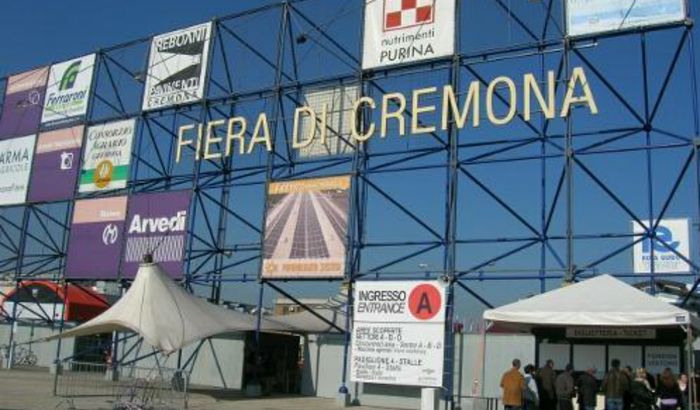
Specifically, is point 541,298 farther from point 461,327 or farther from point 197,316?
point 197,316

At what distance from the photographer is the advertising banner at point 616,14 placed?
21.0 meters

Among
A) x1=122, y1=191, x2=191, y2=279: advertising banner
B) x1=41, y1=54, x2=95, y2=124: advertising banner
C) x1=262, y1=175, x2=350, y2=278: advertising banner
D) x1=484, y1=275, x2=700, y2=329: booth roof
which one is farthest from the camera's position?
x1=41, y1=54, x2=95, y2=124: advertising banner

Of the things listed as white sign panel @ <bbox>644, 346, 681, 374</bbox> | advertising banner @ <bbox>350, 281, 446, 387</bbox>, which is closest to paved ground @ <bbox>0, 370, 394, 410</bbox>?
advertising banner @ <bbox>350, 281, 446, 387</bbox>

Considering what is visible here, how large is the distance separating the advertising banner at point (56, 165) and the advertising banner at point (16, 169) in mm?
483

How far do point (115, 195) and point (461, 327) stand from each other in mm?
14406

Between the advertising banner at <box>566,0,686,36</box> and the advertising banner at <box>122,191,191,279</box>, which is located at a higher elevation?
the advertising banner at <box>566,0,686,36</box>

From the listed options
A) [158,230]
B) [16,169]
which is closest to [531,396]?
[158,230]

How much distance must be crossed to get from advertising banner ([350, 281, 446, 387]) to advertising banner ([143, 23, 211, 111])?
36.8 ft

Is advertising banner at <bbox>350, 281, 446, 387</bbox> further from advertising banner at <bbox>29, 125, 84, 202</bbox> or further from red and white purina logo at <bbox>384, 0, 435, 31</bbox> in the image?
advertising banner at <bbox>29, 125, 84, 202</bbox>

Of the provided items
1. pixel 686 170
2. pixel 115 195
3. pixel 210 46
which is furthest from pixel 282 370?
pixel 686 170

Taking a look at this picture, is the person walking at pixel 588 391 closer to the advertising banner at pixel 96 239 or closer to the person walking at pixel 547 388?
the person walking at pixel 547 388

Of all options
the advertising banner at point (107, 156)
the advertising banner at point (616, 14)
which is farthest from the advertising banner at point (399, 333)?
the advertising banner at point (107, 156)

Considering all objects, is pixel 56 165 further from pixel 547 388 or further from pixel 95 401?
pixel 547 388

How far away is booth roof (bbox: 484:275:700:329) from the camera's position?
14.8 m
